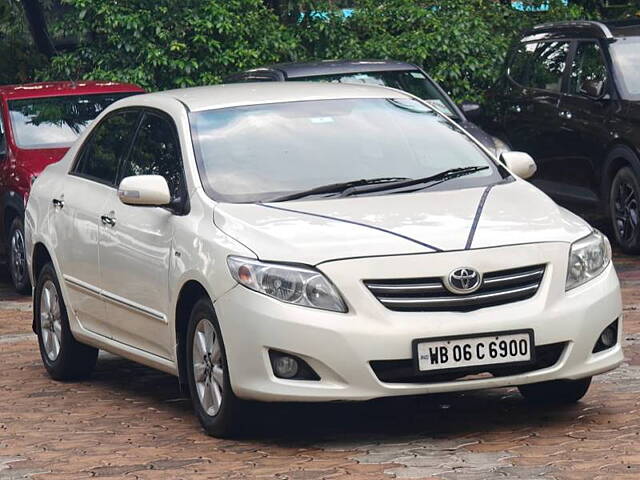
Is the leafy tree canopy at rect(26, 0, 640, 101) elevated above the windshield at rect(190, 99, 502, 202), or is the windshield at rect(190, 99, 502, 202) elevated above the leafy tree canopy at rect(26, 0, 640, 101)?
the windshield at rect(190, 99, 502, 202)

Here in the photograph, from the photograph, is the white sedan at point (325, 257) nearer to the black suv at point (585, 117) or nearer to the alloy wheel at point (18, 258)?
the alloy wheel at point (18, 258)

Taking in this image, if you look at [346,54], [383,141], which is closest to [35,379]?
[383,141]

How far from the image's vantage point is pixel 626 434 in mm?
7484

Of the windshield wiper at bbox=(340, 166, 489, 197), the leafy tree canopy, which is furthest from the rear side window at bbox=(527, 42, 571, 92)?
the windshield wiper at bbox=(340, 166, 489, 197)

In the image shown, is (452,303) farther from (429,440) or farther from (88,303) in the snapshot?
(88,303)

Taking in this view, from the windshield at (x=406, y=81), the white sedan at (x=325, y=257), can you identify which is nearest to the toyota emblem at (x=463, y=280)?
the white sedan at (x=325, y=257)

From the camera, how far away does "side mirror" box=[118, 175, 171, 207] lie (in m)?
8.23

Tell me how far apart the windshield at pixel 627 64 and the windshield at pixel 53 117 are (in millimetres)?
4261

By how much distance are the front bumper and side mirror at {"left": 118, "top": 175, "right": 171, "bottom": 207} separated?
888mm

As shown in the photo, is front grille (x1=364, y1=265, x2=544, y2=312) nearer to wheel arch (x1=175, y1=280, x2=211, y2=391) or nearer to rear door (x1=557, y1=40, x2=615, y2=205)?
wheel arch (x1=175, y1=280, x2=211, y2=391)

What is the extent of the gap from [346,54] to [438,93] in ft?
16.5

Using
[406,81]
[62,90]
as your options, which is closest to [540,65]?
[406,81]

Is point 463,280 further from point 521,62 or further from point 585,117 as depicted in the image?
point 521,62

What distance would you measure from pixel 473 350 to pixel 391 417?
99cm
